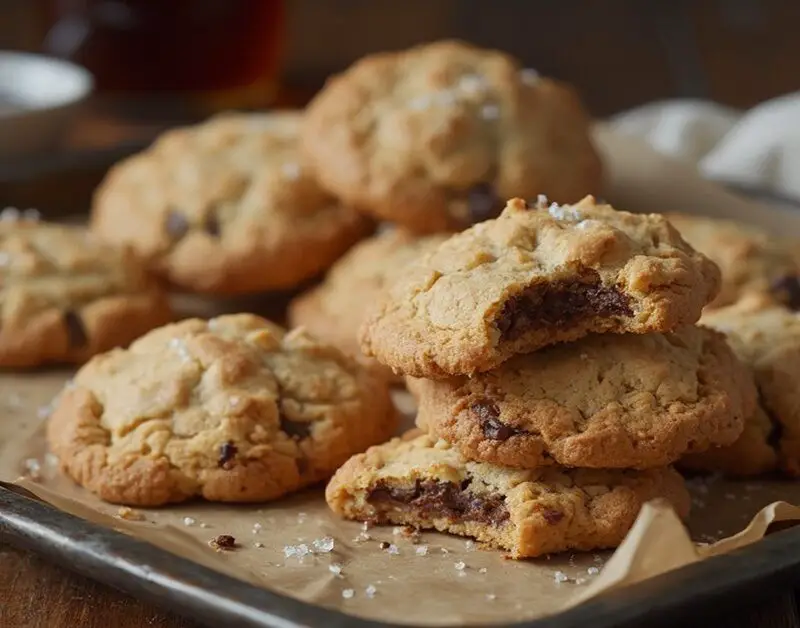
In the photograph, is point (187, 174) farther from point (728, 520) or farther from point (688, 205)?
point (728, 520)

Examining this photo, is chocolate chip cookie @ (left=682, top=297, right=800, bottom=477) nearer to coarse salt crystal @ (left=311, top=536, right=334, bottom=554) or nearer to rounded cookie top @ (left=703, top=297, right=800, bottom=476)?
rounded cookie top @ (left=703, top=297, right=800, bottom=476)

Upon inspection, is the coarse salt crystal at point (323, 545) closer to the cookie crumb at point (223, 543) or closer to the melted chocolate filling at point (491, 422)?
the cookie crumb at point (223, 543)

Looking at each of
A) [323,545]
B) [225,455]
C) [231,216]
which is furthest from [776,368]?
[231,216]

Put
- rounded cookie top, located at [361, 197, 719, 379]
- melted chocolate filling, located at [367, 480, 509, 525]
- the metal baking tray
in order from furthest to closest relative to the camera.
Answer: melted chocolate filling, located at [367, 480, 509, 525] < rounded cookie top, located at [361, 197, 719, 379] < the metal baking tray

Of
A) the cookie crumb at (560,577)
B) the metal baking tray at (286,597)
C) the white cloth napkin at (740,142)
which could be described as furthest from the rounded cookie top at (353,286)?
the white cloth napkin at (740,142)

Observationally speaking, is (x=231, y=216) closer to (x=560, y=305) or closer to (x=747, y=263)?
(x=747, y=263)

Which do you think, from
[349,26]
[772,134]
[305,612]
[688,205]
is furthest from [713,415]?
[349,26]

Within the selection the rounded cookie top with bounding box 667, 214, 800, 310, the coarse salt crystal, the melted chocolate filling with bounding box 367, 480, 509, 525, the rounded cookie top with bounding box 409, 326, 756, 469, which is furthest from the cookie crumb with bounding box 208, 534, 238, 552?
the rounded cookie top with bounding box 667, 214, 800, 310
